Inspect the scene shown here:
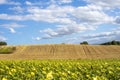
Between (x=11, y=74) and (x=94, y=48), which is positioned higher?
(x=11, y=74)

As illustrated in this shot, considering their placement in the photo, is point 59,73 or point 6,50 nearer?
point 59,73

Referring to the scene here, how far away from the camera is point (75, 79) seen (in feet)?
30.2

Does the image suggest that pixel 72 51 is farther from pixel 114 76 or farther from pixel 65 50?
pixel 114 76

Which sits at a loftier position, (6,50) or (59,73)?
(59,73)

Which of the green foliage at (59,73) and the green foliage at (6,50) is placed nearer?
the green foliage at (59,73)

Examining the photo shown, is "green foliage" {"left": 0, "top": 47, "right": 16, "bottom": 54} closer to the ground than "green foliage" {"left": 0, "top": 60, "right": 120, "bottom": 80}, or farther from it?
closer to the ground

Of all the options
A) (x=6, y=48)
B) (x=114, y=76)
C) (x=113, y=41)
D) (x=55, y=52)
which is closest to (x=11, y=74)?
(x=114, y=76)

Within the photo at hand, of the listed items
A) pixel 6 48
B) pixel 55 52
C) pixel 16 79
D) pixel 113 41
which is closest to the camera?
pixel 16 79

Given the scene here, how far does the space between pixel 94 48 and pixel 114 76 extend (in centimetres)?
5192

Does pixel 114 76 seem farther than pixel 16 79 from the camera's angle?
Yes

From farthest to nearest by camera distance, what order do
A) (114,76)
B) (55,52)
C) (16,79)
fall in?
(55,52) → (114,76) → (16,79)

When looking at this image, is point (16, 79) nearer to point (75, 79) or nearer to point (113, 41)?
point (75, 79)

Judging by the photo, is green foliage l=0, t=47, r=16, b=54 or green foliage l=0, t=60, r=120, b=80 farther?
green foliage l=0, t=47, r=16, b=54

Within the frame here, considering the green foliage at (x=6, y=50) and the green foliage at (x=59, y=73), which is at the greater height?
the green foliage at (x=59, y=73)
